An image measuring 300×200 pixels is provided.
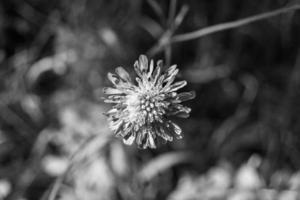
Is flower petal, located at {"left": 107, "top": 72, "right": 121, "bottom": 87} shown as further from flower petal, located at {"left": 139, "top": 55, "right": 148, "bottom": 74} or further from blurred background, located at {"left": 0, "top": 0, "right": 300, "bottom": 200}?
blurred background, located at {"left": 0, "top": 0, "right": 300, "bottom": 200}

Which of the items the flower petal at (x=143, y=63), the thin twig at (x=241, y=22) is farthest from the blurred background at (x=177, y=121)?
the flower petal at (x=143, y=63)

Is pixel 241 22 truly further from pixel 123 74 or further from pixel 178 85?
pixel 123 74

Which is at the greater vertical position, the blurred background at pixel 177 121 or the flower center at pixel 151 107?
the blurred background at pixel 177 121

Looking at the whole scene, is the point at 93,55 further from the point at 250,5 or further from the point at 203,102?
the point at 250,5

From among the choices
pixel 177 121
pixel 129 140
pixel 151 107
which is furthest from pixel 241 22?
pixel 177 121

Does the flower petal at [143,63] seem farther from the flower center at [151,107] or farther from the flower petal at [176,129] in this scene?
the flower petal at [176,129]
